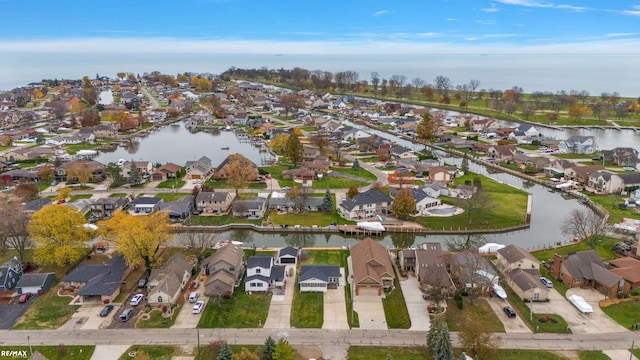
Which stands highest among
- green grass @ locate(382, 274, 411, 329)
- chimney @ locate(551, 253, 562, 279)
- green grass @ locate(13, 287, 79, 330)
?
chimney @ locate(551, 253, 562, 279)

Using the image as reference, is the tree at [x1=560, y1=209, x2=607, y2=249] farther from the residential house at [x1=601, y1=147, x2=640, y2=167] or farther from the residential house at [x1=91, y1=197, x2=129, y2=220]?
the residential house at [x1=91, y1=197, x2=129, y2=220]

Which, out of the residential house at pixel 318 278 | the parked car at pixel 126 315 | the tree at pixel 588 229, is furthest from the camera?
the tree at pixel 588 229

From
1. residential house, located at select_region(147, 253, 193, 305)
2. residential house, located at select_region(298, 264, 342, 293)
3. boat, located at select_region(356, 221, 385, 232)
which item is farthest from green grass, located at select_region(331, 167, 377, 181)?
residential house, located at select_region(147, 253, 193, 305)

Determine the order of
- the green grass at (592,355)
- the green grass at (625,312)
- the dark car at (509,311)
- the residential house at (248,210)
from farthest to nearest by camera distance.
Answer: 1. the residential house at (248,210)
2. the dark car at (509,311)
3. the green grass at (625,312)
4. the green grass at (592,355)

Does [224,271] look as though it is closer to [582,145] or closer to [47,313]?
[47,313]

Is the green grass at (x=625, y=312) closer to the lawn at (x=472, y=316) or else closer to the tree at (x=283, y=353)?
the lawn at (x=472, y=316)

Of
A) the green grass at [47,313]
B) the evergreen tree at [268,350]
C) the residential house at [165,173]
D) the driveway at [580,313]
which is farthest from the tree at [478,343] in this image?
the residential house at [165,173]
